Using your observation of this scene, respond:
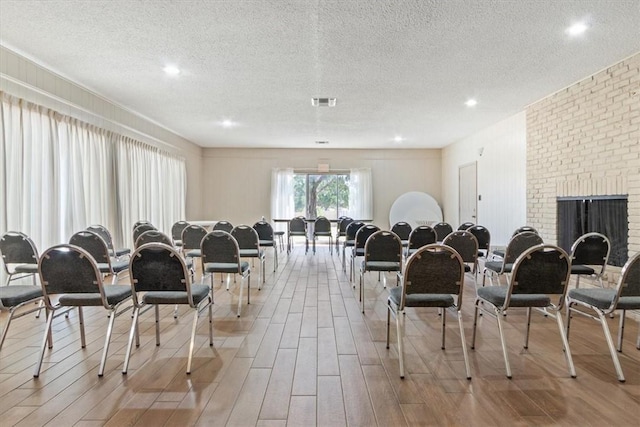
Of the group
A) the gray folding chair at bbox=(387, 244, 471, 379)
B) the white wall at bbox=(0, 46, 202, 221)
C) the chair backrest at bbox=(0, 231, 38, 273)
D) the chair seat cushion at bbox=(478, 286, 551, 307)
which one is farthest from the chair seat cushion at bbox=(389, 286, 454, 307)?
the white wall at bbox=(0, 46, 202, 221)

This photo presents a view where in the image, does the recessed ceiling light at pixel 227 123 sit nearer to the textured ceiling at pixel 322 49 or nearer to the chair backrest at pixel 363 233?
the textured ceiling at pixel 322 49

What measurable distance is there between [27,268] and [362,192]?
824cm

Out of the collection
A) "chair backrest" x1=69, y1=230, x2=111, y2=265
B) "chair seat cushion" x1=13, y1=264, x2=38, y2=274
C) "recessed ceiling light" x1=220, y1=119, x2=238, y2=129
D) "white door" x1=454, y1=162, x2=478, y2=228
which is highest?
"recessed ceiling light" x1=220, y1=119, x2=238, y2=129

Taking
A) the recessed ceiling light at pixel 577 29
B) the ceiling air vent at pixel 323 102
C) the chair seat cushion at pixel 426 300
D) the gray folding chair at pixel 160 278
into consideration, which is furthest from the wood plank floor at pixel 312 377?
the ceiling air vent at pixel 323 102

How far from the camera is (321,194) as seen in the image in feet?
35.4

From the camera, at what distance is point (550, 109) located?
5.35 metres

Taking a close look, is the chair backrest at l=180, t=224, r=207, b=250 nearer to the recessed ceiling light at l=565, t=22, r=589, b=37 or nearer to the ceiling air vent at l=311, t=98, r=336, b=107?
the ceiling air vent at l=311, t=98, r=336, b=107

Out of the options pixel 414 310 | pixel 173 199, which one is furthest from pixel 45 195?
pixel 414 310

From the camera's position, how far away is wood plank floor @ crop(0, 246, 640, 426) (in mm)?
1922

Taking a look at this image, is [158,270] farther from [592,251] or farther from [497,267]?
[592,251]

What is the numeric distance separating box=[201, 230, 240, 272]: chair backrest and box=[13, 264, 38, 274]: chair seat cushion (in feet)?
5.58

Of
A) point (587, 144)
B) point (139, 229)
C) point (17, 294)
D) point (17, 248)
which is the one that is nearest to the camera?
point (17, 294)

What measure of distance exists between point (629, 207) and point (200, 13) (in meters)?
4.93

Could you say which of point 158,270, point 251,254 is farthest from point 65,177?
point 158,270
